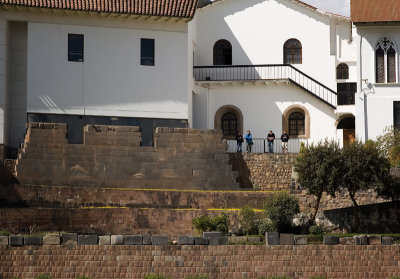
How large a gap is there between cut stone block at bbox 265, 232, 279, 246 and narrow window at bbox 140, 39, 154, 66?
1659 centimetres

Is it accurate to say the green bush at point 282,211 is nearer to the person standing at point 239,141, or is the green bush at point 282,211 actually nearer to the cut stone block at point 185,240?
the cut stone block at point 185,240

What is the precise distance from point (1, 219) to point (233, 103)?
733 inches

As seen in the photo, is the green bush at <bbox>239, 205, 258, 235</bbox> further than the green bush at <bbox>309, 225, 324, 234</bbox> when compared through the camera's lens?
Yes

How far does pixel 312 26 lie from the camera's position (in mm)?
58781

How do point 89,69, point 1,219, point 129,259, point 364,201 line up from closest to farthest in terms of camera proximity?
point 129,259 → point 1,219 → point 364,201 → point 89,69

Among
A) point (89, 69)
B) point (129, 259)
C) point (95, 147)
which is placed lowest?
point (129, 259)

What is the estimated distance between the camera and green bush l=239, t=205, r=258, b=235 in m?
43.0

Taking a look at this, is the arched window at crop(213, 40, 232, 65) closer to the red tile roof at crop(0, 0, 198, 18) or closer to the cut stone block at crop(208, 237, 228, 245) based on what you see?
the red tile roof at crop(0, 0, 198, 18)

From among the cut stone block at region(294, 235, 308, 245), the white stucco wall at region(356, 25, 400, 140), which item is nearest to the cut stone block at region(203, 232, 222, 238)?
the cut stone block at region(294, 235, 308, 245)

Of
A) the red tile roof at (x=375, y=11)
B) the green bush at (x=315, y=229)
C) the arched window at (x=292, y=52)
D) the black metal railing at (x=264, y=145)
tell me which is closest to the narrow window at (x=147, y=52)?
the black metal railing at (x=264, y=145)

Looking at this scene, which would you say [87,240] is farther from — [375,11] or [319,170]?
[375,11]

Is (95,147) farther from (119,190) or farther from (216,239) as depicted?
(216,239)

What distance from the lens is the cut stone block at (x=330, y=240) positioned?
39.8m

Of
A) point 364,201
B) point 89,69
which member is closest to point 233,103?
point 89,69
